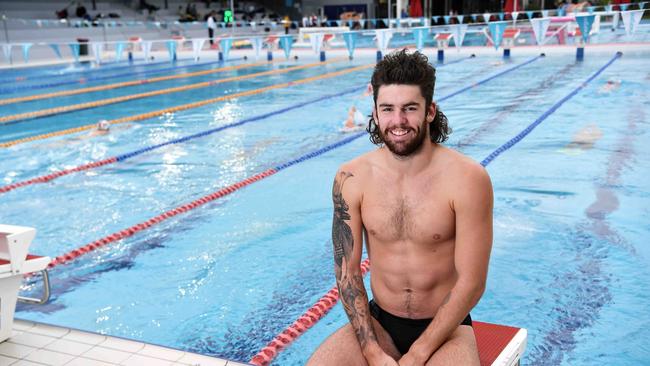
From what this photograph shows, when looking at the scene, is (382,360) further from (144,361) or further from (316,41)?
(316,41)

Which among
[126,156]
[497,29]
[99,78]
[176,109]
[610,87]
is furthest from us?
[99,78]

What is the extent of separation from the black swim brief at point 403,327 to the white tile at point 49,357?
128 cm

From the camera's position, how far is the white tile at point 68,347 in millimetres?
2451

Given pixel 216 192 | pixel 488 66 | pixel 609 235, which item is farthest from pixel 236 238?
pixel 488 66

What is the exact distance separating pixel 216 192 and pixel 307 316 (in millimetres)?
2297

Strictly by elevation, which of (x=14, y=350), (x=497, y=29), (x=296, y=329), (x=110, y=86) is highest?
(x=497, y=29)

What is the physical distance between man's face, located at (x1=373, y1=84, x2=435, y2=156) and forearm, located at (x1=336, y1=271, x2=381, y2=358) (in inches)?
15.4

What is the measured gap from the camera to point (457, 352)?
1642 mm

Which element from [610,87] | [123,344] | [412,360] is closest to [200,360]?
[123,344]

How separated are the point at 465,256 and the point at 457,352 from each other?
24cm

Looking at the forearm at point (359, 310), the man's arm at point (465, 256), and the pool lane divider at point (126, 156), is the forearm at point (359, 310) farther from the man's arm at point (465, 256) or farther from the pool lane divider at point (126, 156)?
the pool lane divider at point (126, 156)

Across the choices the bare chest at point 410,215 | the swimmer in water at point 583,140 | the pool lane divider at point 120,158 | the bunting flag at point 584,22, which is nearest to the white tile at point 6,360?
the bare chest at point 410,215

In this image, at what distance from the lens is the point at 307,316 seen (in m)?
3.03

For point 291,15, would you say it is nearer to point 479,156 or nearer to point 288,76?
point 288,76
